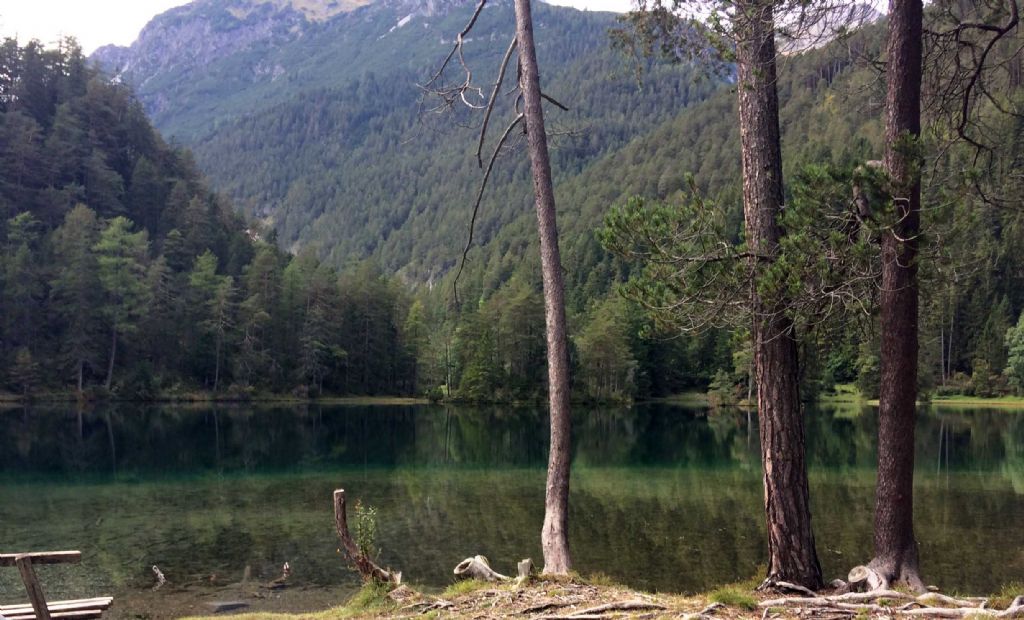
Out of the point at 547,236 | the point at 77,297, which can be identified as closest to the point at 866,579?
the point at 547,236

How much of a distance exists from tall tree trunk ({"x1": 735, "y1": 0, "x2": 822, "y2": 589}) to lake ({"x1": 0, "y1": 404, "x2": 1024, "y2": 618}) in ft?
22.3

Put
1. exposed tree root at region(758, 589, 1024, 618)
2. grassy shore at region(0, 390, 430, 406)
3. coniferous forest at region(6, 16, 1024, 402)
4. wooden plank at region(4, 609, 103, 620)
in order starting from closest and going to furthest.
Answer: exposed tree root at region(758, 589, 1024, 618)
wooden plank at region(4, 609, 103, 620)
grassy shore at region(0, 390, 430, 406)
coniferous forest at region(6, 16, 1024, 402)

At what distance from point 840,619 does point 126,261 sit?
3137 inches

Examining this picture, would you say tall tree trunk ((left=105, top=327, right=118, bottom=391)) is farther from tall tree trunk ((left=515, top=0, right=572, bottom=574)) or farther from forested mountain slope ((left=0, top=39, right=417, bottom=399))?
tall tree trunk ((left=515, top=0, right=572, bottom=574))

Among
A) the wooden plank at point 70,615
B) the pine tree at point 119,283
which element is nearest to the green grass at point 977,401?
the pine tree at point 119,283

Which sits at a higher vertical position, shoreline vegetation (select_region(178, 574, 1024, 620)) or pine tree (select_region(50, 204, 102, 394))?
pine tree (select_region(50, 204, 102, 394))

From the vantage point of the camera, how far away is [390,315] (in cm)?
9438

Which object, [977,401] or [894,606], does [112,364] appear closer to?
[894,606]

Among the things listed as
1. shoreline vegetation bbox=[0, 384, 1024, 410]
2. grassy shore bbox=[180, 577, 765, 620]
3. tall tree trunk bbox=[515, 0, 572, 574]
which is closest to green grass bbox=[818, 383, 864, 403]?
shoreline vegetation bbox=[0, 384, 1024, 410]

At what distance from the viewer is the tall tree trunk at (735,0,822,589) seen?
941cm

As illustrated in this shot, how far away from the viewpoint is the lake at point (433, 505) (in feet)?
55.6

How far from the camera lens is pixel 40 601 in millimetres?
7148

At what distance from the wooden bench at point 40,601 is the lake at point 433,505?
5.65 metres

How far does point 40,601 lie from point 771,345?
26.4ft
